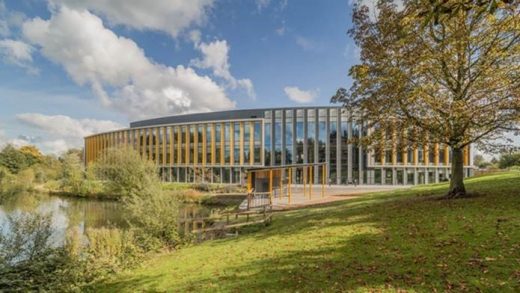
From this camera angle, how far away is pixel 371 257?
8141 mm

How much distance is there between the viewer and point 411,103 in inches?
555

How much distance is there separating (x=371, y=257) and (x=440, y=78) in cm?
1004

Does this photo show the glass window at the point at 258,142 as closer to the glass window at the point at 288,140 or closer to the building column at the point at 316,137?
the glass window at the point at 288,140

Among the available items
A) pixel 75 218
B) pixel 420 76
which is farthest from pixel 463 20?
pixel 75 218

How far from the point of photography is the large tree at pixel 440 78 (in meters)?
12.6

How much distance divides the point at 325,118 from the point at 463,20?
3928 centimetres

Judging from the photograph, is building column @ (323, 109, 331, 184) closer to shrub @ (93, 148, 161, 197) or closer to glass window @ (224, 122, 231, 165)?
glass window @ (224, 122, 231, 165)

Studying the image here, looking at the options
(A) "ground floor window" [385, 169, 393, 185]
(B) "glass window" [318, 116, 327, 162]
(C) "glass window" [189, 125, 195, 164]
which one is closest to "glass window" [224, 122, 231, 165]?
(C) "glass window" [189, 125, 195, 164]

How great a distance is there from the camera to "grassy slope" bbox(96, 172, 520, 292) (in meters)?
6.57

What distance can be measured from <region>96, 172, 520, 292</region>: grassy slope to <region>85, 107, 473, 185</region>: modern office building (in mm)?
35932

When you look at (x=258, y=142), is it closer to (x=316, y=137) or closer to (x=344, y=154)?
(x=316, y=137)

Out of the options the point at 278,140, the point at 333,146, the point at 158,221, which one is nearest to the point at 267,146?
the point at 278,140

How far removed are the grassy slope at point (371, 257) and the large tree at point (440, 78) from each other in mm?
3144

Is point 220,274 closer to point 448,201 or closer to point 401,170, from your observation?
point 448,201
